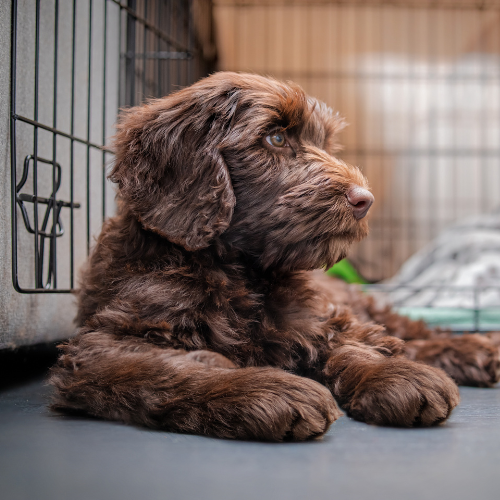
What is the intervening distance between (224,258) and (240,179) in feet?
0.74

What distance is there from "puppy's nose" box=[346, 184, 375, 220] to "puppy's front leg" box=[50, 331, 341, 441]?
0.52 meters

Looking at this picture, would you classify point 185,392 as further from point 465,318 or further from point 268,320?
point 465,318

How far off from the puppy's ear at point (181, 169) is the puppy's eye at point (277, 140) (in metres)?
0.13

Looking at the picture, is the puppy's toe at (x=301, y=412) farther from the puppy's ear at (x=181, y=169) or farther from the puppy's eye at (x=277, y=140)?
the puppy's eye at (x=277, y=140)

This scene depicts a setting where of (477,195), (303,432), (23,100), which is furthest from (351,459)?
(477,195)

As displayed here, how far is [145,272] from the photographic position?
150 centimetres

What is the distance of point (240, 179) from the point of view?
1.55 meters

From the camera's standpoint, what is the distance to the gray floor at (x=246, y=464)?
89 centimetres

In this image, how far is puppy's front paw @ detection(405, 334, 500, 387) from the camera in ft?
6.27

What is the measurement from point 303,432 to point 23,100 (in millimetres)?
1526

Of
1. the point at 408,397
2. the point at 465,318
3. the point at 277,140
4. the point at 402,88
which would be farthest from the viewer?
the point at 402,88

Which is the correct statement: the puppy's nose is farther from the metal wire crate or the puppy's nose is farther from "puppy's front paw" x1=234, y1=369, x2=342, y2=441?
the metal wire crate

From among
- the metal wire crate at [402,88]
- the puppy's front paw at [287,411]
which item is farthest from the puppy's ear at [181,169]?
the metal wire crate at [402,88]

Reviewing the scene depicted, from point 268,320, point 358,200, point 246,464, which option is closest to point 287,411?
point 246,464
